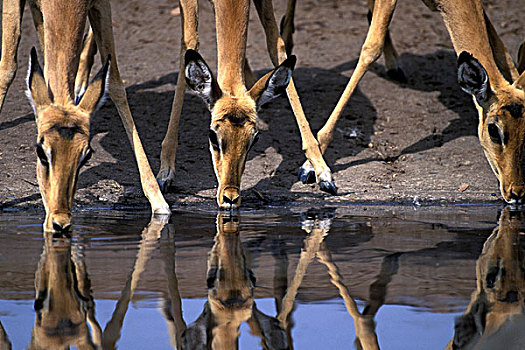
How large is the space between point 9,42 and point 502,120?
5275 millimetres

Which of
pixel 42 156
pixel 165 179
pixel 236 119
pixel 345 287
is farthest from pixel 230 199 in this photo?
pixel 345 287

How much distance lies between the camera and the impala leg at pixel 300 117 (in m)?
8.12

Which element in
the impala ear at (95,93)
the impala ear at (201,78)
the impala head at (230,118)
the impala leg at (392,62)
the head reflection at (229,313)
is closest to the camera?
the head reflection at (229,313)

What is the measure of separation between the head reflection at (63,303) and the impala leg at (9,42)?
3.52 metres

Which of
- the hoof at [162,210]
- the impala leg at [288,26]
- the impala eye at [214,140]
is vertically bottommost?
the hoof at [162,210]

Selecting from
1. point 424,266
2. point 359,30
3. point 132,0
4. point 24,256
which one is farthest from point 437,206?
point 132,0

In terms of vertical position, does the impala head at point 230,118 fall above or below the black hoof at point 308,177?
above

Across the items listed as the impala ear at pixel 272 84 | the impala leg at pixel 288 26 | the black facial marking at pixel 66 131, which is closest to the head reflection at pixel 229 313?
the black facial marking at pixel 66 131

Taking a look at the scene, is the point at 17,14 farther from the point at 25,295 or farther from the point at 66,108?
the point at 25,295

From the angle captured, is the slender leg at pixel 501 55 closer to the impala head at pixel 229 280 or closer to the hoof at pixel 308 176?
the hoof at pixel 308 176

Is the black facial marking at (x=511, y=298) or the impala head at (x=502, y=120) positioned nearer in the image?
the black facial marking at (x=511, y=298)

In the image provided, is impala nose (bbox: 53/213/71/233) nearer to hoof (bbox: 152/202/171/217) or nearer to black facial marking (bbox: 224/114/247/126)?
hoof (bbox: 152/202/171/217)

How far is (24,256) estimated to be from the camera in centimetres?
472

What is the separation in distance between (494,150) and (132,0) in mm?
10925
